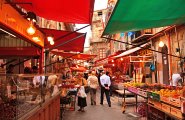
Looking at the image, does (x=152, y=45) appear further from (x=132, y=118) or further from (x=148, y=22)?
(x=148, y=22)

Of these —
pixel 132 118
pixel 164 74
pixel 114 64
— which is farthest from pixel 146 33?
pixel 132 118

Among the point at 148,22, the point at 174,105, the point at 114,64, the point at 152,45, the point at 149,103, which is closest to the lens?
the point at 174,105

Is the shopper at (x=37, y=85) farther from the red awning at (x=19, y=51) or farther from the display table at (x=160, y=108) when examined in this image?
the red awning at (x=19, y=51)

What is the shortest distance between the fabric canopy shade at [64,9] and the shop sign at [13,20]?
0.36m

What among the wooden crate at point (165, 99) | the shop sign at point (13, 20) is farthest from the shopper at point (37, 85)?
the wooden crate at point (165, 99)

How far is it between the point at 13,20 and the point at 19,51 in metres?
5.17

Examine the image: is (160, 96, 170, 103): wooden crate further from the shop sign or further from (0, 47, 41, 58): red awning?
(0, 47, 41, 58): red awning

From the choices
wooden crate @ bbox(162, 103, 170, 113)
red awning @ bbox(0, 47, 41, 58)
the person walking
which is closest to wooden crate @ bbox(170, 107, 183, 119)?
wooden crate @ bbox(162, 103, 170, 113)

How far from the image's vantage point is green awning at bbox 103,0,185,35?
5.80 metres

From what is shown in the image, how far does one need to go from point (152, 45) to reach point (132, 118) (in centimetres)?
1014

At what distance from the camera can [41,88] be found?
681 centimetres

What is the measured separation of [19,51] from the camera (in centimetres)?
1147

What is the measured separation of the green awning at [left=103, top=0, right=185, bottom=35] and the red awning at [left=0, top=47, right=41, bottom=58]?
4.36 m

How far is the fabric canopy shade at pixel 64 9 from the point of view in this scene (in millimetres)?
6475
